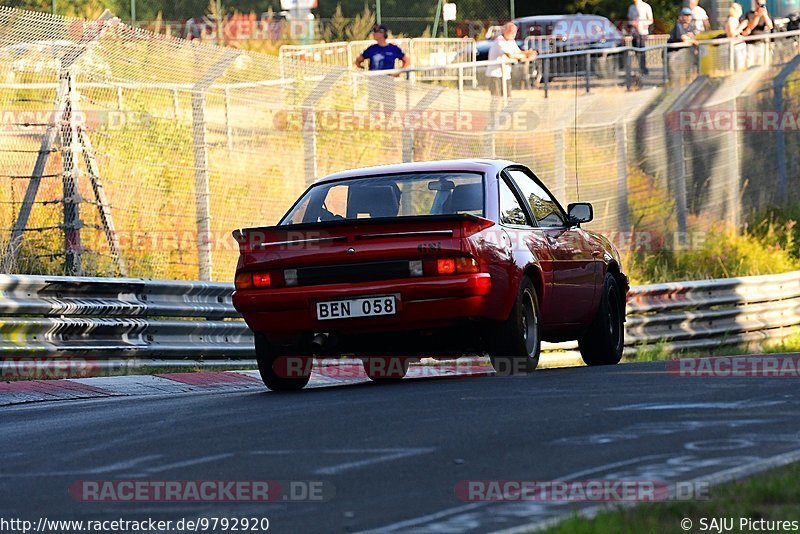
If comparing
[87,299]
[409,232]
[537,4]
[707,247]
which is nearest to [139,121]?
[87,299]

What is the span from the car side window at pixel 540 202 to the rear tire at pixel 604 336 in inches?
35.0

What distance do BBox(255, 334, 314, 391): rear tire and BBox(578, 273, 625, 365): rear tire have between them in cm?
261

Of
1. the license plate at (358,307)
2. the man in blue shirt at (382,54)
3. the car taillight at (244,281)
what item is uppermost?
the man in blue shirt at (382,54)

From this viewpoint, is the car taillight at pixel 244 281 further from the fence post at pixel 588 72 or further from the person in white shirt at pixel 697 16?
the person in white shirt at pixel 697 16

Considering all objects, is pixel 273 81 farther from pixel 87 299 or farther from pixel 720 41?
pixel 720 41

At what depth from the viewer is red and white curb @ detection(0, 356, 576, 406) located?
11.4m

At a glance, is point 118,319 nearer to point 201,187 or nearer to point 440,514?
point 201,187

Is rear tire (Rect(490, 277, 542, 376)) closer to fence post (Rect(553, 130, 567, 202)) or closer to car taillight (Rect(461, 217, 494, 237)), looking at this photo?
car taillight (Rect(461, 217, 494, 237))

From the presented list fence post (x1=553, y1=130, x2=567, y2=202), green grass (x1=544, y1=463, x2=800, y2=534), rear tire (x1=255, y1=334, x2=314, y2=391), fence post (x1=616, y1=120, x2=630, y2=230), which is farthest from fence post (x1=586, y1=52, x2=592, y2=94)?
green grass (x1=544, y1=463, x2=800, y2=534)

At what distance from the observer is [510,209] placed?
36.7 feet

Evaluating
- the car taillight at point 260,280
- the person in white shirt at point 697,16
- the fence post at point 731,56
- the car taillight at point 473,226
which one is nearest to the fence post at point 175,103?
the car taillight at point 260,280

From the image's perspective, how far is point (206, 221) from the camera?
15.8m

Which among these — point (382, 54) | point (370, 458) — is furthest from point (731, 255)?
point (370, 458)

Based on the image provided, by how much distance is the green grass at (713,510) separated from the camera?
4977 millimetres
